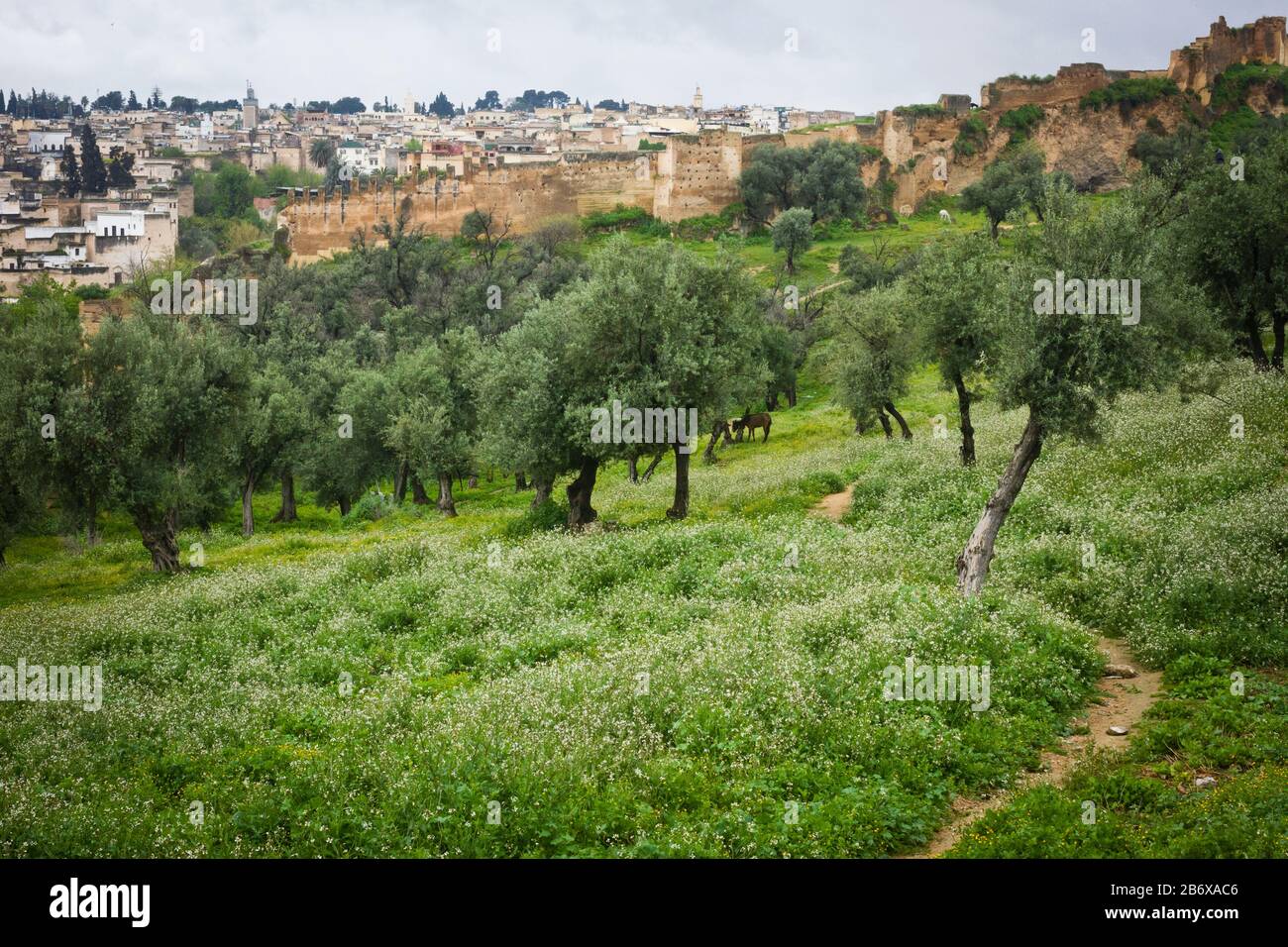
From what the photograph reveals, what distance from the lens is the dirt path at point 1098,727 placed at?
10.9 m

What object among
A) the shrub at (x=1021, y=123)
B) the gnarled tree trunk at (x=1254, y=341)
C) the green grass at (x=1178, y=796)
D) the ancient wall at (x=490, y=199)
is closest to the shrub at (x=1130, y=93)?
the shrub at (x=1021, y=123)

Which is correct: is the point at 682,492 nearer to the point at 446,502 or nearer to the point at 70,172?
the point at 446,502

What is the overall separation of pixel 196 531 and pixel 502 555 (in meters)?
21.6

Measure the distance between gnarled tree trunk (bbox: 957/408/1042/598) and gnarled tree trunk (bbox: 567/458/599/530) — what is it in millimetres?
10836

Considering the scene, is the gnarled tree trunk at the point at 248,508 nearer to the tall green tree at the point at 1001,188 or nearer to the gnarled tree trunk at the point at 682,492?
the gnarled tree trunk at the point at 682,492

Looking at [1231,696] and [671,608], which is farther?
[671,608]

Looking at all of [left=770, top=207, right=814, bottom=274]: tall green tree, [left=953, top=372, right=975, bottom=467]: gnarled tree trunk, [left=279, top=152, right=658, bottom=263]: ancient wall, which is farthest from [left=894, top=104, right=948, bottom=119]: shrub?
[left=953, top=372, right=975, bottom=467]: gnarled tree trunk

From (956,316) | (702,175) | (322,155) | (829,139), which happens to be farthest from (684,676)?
(322,155)

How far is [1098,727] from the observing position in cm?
1329

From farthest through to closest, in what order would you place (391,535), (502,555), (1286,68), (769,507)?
(1286,68) → (391,535) → (769,507) → (502,555)

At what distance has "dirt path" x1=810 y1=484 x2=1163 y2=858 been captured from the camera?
10884 mm
